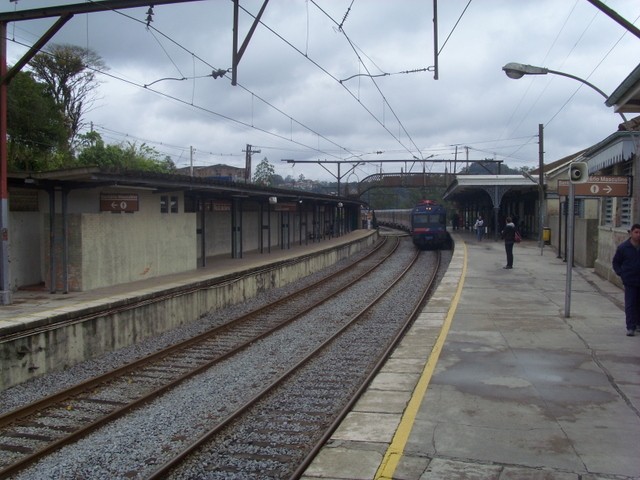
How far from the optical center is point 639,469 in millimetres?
4309

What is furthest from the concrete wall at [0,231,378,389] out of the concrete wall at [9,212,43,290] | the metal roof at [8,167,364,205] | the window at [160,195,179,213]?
the concrete wall at [9,212,43,290]

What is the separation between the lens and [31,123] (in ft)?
109

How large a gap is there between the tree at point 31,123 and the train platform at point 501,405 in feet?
86.0

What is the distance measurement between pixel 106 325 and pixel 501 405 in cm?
757

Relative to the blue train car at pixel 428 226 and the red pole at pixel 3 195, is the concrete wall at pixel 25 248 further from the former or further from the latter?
the blue train car at pixel 428 226

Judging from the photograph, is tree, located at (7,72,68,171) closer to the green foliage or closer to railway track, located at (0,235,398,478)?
the green foliage

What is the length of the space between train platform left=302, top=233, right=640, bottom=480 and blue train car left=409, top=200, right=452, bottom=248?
26011 millimetres

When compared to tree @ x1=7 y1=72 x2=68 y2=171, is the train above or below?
below

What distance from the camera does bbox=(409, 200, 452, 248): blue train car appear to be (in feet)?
122

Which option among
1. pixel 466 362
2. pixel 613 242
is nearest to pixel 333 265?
pixel 613 242

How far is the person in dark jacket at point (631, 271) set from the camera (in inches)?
336

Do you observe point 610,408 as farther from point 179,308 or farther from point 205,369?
point 179,308

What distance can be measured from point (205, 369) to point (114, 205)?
6409mm

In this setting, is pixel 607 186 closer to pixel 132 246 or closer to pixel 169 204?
pixel 132 246
